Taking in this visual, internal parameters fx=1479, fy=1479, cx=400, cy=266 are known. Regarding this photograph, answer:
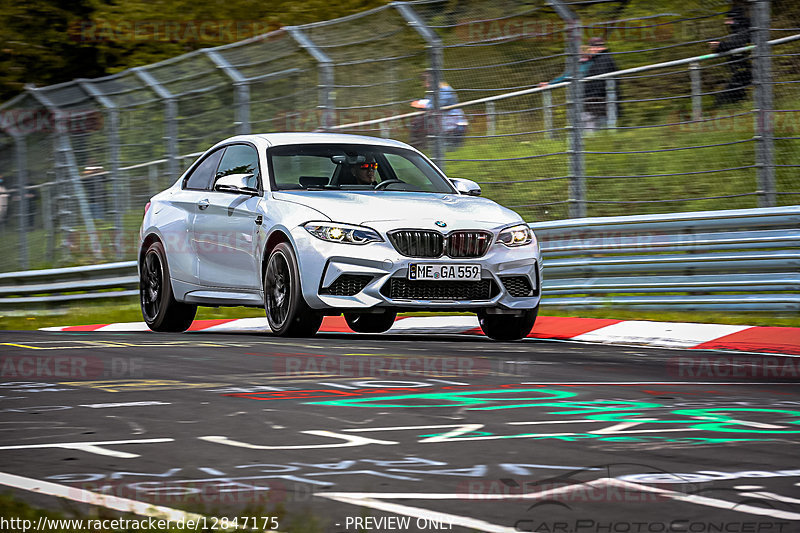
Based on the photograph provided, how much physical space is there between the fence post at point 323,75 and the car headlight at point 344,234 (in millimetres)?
5898

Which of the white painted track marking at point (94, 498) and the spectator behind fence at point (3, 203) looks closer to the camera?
the white painted track marking at point (94, 498)

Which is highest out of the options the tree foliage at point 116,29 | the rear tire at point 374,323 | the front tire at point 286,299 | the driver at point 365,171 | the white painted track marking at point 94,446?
the tree foliage at point 116,29

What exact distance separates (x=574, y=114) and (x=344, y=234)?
4.50 metres

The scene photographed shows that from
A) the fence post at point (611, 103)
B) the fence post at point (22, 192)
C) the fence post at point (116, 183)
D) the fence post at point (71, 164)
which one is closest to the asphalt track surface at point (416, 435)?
the fence post at point (611, 103)

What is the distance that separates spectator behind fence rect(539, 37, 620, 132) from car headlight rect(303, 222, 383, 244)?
442cm

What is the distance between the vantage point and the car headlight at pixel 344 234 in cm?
1007

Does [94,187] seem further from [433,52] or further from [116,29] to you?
[116,29]

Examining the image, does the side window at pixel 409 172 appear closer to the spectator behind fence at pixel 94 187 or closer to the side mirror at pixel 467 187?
the side mirror at pixel 467 187

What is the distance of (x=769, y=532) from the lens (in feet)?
13.4

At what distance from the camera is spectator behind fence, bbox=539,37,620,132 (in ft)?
45.4

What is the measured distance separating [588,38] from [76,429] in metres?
8.81

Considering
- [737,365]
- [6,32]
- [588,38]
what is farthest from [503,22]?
[6,32]

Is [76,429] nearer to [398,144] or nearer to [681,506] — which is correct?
[681,506]

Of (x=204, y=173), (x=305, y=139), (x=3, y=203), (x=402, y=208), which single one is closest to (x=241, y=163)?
(x=305, y=139)
